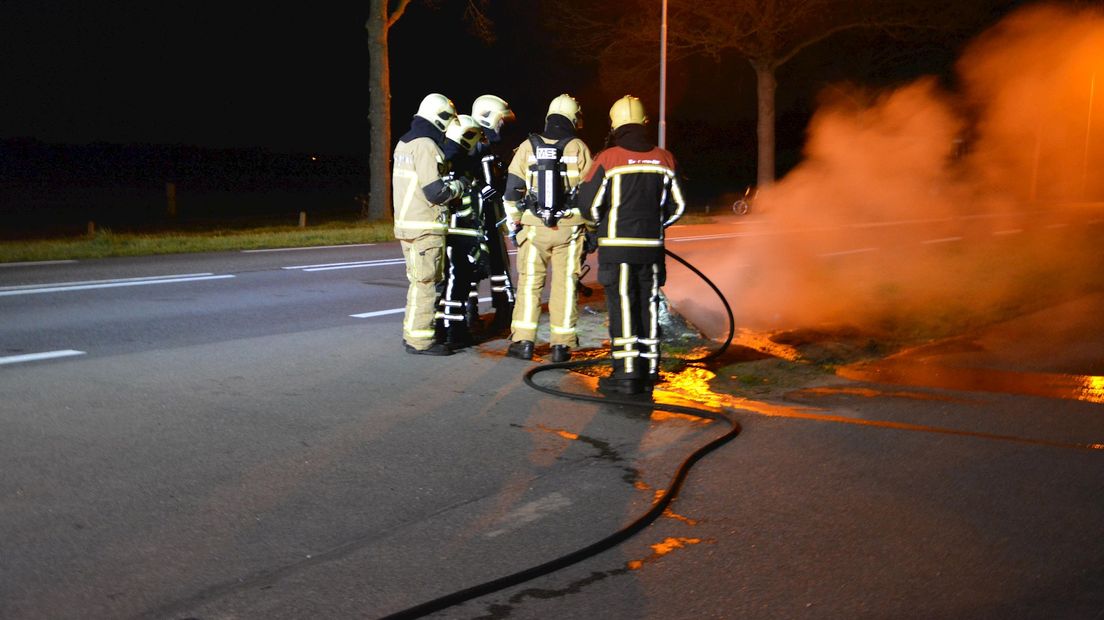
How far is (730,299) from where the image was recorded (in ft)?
42.0

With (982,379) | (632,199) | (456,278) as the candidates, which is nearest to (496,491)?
(632,199)

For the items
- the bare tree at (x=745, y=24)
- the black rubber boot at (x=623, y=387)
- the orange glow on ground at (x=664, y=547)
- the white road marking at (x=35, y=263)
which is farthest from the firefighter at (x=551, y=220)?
the bare tree at (x=745, y=24)

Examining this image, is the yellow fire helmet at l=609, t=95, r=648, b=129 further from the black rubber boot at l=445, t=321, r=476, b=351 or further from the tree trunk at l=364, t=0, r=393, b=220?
the tree trunk at l=364, t=0, r=393, b=220

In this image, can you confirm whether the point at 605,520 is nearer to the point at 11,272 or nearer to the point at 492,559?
the point at 492,559

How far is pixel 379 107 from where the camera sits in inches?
974

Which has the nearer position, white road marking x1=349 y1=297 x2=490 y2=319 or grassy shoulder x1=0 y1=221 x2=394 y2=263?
white road marking x1=349 y1=297 x2=490 y2=319

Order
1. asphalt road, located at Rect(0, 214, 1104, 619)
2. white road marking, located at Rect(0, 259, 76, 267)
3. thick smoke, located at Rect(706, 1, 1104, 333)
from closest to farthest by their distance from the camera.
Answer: asphalt road, located at Rect(0, 214, 1104, 619) → thick smoke, located at Rect(706, 1, 1104, 333) → white road marking, located at Rect(0, 259, 76, 267)

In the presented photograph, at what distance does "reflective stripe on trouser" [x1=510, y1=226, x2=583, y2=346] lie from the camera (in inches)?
336

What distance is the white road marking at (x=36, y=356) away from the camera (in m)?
8.25

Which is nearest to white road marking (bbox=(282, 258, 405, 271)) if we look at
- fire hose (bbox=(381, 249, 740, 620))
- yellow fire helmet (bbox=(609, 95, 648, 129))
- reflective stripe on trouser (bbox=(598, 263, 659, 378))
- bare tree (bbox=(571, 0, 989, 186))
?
fire hose (bbox=(381, 249, 740, 620))

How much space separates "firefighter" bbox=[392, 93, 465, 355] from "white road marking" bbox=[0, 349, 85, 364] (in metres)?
2.80

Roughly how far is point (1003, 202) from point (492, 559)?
32.9m

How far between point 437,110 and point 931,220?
21.0 meters

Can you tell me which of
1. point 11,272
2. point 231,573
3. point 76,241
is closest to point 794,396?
point 231,573
